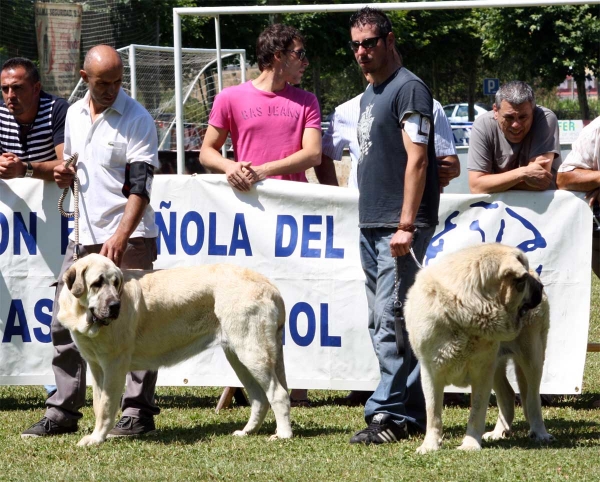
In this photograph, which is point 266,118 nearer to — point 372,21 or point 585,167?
point 372,21

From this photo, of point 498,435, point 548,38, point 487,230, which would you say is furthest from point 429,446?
point 548,38

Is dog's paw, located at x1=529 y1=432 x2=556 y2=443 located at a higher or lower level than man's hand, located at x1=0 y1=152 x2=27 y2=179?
lower

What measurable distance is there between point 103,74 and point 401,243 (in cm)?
206

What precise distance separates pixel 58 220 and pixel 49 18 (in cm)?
1598

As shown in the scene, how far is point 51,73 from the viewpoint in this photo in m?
22.6

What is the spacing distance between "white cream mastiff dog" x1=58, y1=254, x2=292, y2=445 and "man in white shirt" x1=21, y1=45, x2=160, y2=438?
11.7 inches

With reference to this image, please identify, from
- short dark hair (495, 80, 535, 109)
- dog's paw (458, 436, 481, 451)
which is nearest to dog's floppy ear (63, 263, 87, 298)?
dog's paw (458, 436, 481, 451)

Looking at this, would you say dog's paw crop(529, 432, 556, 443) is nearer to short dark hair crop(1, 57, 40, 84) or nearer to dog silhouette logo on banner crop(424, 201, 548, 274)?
dog silhouette logo on banner crop(424, 201, 548, 274)

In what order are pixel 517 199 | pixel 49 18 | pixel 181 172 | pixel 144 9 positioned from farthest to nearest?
pixel 144 9, pixel 49 18, pixel 181 172, pixel 517 199

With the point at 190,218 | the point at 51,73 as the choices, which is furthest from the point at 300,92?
the point at 51,73

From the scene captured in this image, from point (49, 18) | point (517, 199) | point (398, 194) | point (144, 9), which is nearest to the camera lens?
point (398, 194)

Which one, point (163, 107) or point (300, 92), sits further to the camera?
point (163, 107)

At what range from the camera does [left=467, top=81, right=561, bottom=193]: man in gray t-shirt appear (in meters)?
6.46

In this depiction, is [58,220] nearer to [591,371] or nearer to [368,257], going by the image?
[368,257]
